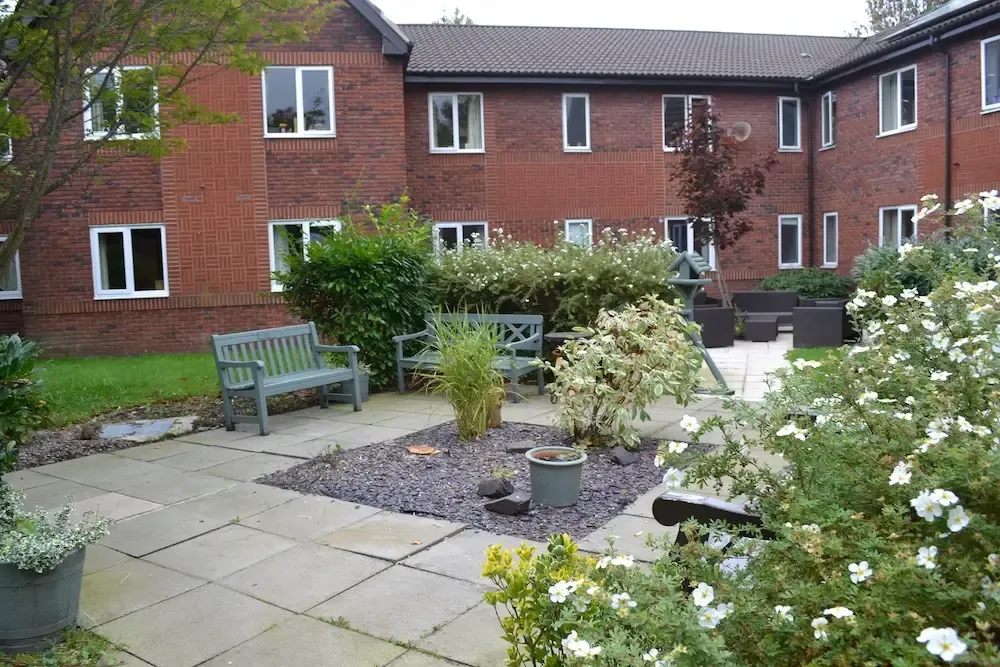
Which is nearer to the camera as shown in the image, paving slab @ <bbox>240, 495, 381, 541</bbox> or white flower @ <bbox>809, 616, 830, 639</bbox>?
white flower @ <bbox>809, 616, 830, 639</bbox>

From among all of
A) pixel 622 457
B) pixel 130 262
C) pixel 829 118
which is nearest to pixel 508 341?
pixel 622 457

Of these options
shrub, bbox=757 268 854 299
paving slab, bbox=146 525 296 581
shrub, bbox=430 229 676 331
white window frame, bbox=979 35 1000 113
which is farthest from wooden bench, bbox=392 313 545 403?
white window frame, bbox=979 35 1000 113

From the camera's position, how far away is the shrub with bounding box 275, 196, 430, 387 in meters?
10.0

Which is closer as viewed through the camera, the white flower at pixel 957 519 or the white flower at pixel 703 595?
the white flower at pixel 957 519

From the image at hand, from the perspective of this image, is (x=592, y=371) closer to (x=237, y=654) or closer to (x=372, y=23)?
(x=237, y=654)

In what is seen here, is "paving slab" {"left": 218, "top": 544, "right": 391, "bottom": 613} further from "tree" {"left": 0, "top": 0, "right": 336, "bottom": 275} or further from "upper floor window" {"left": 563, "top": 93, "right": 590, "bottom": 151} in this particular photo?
"upper floor window" {"left": 563, "top": 93, "right": 590, "bottom": 151}

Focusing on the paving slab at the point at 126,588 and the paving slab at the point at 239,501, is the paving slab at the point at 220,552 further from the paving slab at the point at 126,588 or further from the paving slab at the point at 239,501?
the paving slab at the point at 239,501

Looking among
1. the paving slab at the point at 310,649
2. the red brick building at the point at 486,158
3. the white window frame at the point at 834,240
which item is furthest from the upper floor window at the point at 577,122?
the paving slab at the point at 310,649

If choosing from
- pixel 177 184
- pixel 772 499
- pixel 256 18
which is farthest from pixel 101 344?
pixel 772 499

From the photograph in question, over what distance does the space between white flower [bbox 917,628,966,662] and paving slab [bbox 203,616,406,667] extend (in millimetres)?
2219

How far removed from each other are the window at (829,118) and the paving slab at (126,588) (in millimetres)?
20711

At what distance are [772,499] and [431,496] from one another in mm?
3361

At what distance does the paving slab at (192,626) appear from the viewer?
3.40 meters

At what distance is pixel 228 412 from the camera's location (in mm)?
8125
